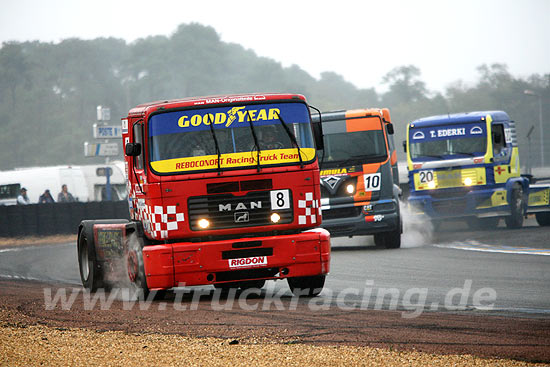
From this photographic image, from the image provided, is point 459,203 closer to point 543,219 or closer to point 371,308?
point 543,219

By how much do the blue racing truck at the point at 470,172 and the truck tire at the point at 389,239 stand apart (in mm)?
3269

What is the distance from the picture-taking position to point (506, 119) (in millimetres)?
21969

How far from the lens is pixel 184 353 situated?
6938mm

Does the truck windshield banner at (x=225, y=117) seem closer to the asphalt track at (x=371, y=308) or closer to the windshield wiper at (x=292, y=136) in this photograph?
the windshield wiper at (x=292, y=136)

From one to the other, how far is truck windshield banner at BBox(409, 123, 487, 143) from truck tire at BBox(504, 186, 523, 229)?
1.73 m

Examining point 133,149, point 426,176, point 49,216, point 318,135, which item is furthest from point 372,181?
point 49,216

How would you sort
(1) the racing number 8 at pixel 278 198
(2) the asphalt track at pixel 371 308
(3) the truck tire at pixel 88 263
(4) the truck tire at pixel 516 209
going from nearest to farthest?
(2) the asphalt track at pixel 371 308 < (1) the racing number 8 at pixel 278 198 < (3) the truck tire at pixel 88 263 < (4) the truck tire at pixel 516 209

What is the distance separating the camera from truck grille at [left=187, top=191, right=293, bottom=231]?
10.3 m

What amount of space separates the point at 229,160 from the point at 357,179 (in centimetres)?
778

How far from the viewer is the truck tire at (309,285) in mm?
11055

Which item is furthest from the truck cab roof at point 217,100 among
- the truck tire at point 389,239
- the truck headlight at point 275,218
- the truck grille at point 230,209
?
the truck tire at point 389,239

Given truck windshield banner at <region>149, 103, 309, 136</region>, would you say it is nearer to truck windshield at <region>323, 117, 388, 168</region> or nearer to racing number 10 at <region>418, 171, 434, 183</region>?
truck windshield at <region>323, 117, 388, 168</region>

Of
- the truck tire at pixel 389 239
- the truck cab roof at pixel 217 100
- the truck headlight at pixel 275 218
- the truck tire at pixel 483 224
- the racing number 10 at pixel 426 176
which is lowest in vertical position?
the truck tire at pixel 483 224

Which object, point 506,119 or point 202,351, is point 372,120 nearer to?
point 506,119
